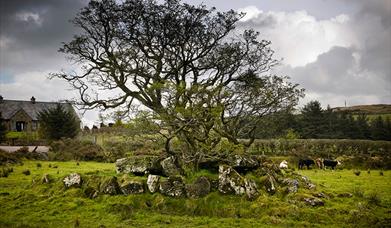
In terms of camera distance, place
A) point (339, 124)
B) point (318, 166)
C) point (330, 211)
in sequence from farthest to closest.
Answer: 1. point (339, 124)
2. point (318, 166)
3. point (330, 211)

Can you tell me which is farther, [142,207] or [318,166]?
[318,166]

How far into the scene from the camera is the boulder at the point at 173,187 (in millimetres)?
17359

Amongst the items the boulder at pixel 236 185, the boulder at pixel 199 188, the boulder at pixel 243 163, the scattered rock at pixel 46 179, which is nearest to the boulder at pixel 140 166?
the boulder at pixel 199 188

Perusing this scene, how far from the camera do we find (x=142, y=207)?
16656mm

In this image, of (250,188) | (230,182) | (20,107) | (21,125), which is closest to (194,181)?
(230,182)

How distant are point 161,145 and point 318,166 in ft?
64.4

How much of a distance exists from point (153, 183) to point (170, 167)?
1745 mm

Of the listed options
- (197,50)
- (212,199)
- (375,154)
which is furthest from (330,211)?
(375,154)

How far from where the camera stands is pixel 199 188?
1742 cm

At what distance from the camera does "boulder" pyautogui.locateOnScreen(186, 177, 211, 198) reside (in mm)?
17259

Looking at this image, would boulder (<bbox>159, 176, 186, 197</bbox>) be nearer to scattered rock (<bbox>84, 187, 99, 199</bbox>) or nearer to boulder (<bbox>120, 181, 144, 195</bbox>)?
boulder (<bbox>120, 181, 144, 195</bbox>)

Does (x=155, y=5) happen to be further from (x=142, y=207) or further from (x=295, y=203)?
(x=295, y=203)

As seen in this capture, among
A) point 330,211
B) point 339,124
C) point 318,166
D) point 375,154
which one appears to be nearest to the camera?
point 330,211

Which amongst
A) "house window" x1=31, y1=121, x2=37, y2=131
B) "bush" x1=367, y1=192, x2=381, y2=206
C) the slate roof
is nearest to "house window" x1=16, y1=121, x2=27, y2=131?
"house window" x1=31, y1=121, x2=37, y2=131
